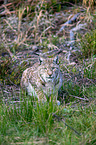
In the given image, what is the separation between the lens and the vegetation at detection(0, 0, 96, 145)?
3067 mm

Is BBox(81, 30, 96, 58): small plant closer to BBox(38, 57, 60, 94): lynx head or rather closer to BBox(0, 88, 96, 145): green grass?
BBox(38, 57, 60, 94): lynx head

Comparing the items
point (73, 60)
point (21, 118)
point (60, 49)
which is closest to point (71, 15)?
point (60, 49)

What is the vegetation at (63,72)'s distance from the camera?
307 cm

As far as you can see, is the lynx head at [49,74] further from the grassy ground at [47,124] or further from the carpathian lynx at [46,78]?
the grassy ground at [47,124]

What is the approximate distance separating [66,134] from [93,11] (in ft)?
17.8

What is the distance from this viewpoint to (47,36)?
7.52 meters

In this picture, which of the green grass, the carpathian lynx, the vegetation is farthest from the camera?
the carpathian lynx

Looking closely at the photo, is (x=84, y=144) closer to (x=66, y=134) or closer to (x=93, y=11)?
(x=66, y=134)

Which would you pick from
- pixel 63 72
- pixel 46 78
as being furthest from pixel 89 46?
pixel 46 78

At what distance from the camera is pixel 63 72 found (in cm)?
533

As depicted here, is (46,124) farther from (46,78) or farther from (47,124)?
(46,78)

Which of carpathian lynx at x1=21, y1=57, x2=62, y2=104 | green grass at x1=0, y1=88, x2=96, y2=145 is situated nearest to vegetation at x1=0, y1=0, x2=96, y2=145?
green grass at x1=0, y1=88, x2=96, y2=145

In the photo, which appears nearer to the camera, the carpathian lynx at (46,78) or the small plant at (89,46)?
the carpathian lynx at (46,78)

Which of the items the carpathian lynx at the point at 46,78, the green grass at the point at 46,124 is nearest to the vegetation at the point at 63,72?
the green grass at the point at 46,124
